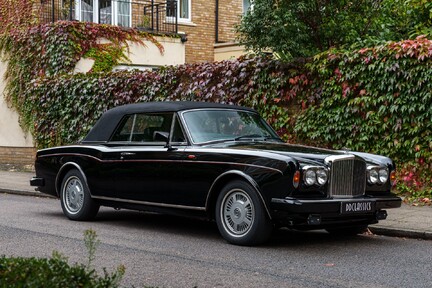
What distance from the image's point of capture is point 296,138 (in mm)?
13898

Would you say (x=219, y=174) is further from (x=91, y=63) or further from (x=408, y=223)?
(x=91, y=63)

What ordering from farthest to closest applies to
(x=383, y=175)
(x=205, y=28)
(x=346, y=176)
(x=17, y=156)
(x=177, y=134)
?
1. (x=205, y=28)
2. (x=17, y=156)
3. (x=177, y=134)
4. (x=383, y=175)
5. (x=346, y=176)

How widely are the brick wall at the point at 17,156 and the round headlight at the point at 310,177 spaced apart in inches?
552

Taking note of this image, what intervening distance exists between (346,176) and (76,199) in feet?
13.8

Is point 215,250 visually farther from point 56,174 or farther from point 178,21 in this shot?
point 178,21

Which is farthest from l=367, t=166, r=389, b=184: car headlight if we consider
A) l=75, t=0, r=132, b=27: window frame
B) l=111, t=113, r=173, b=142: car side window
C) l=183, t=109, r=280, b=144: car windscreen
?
l=75, t=0, r=132, b=27: window frame

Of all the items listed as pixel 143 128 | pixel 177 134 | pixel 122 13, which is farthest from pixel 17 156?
pixel 177 134

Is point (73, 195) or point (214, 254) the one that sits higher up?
point (73, 195)

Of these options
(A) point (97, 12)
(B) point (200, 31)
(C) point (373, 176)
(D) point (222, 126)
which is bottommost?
(C) point (373, 176)

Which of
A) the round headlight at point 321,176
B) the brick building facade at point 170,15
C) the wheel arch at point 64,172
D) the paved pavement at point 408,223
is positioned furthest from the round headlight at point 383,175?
the brick building facade at point 170,15

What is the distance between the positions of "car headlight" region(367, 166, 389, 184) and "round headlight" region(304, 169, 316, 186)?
968mm

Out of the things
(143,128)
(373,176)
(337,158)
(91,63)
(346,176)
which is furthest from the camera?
(91,63)

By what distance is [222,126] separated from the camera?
9406mm

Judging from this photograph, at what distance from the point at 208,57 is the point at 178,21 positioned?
1854 millimetres
